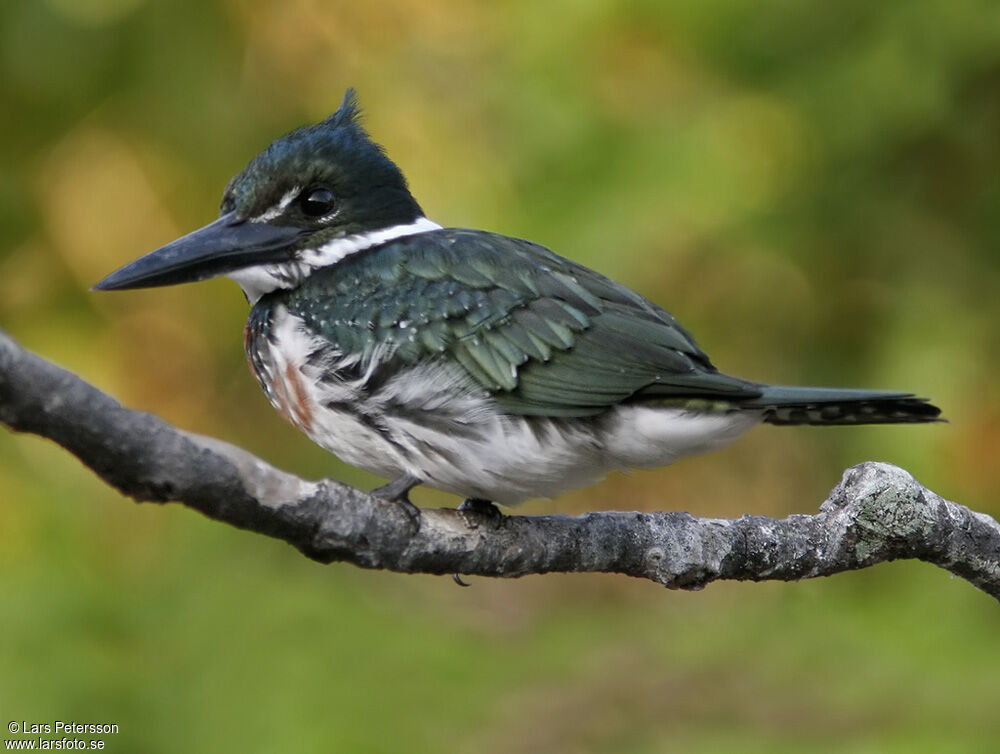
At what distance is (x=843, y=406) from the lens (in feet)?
10.7

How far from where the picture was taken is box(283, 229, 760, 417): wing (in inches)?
129

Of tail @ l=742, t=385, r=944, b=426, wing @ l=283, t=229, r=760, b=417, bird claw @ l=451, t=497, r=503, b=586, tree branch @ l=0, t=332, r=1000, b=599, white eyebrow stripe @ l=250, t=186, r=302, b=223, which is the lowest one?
tree branch @ l=0, t=332, r=1000, b=599

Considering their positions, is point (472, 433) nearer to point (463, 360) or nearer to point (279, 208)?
point (463, 360)

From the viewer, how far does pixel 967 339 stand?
483cm

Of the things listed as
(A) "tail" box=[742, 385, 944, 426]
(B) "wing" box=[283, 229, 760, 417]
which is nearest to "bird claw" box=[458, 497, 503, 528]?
(B) "wing" box=[283, 229, 760, 417]

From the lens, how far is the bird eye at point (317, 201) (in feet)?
12.0

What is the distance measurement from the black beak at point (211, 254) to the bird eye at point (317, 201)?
0.10 meters

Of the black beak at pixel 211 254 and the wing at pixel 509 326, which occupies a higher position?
the black beak at pixel 211 254

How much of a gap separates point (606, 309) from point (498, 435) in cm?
51

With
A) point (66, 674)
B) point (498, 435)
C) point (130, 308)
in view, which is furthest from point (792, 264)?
point (66, 674)

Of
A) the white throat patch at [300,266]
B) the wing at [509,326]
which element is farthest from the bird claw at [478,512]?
the white throat patch at [300,266]

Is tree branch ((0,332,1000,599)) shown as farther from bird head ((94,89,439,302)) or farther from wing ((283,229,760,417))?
bird head ((94,89,439,302))

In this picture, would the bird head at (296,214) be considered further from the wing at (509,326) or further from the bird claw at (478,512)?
the bird claw at (478,512)

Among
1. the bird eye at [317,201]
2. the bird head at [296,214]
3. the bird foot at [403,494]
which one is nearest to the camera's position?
the bird foot at [403,494]
